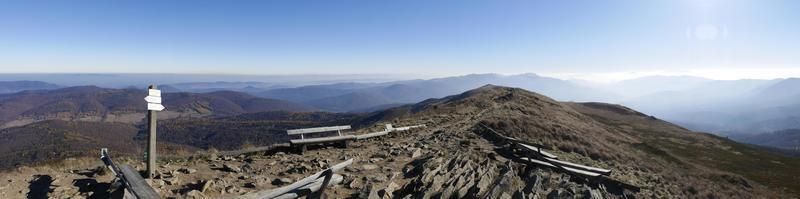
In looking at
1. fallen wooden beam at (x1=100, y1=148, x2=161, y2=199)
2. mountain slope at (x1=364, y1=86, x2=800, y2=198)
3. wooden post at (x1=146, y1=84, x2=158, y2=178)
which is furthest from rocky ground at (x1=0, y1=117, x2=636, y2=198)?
mountain slope at (x1=364, y1=86, x2=800, y2=198)

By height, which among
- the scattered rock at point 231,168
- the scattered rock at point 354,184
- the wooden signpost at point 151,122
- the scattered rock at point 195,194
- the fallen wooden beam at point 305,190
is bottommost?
the scattered rock at point 231,168

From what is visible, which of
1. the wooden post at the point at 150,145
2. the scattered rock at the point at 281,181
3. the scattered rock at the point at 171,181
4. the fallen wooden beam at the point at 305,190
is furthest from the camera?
the scattered rock at the point at 281,181

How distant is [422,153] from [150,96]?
33.2 feet

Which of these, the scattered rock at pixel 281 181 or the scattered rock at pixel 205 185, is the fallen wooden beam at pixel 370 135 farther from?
the scattered rock at pixel 205 185

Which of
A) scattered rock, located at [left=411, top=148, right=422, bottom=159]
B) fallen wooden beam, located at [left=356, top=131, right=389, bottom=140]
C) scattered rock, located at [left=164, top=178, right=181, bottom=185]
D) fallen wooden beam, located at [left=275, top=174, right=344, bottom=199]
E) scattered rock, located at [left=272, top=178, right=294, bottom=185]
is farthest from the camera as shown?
fallen wooden beam, located at [left=356, top=131, right=389, bottom=140]

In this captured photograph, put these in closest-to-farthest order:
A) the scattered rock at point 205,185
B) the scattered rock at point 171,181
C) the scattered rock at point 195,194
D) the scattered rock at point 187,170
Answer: the scattered rock at point 195,194
the scattered rock at point 205,185
the scattered rock at point 171,181
the scattered rock at point 187,170

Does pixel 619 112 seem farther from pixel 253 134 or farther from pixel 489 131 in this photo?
pixel 253 134

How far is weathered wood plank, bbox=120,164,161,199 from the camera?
335 inches

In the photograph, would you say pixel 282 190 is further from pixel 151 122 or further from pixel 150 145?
pixel 151 122

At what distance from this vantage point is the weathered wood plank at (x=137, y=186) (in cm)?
851

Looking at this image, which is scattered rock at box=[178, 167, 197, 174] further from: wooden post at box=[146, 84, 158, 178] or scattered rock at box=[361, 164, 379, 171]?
scattered rock at box=[361, 164, 379, 171]

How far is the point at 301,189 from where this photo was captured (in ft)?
32.3

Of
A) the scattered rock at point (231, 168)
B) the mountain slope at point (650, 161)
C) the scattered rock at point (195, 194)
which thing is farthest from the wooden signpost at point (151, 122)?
the mountain slope at point (650, 161)

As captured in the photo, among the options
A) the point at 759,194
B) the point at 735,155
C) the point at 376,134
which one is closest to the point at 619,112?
the point at 735,155
